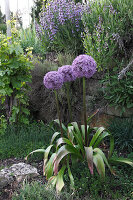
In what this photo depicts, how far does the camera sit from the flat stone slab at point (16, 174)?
8.16 feet

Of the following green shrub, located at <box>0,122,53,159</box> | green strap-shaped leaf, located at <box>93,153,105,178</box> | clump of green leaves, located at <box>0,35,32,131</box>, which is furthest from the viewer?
clump of green leaves, located at <box>0,35,32,131</box>

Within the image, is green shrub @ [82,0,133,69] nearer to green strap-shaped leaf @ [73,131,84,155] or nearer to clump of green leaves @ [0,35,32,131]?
clump of green leaves @ [0,35,32,131]

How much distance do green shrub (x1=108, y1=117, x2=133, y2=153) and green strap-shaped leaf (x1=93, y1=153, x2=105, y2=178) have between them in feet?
3.05

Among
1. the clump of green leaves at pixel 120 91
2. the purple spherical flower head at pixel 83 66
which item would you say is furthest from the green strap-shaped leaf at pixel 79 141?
the clump of green leaves at pixel 120 91

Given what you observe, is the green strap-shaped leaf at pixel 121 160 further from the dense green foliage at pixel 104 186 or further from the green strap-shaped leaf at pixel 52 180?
the green strap-shaped leaf at pixel 52 180

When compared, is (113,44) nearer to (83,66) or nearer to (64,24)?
(64,24)

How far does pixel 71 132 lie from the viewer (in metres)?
2.72

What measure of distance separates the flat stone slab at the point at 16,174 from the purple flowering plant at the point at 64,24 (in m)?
2.63

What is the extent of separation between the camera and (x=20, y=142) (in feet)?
11.9

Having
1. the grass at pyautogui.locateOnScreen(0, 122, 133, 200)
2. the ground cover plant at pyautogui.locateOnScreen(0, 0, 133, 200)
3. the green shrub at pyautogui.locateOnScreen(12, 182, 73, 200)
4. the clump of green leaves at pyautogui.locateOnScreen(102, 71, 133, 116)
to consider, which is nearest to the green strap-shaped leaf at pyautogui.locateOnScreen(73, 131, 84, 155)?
the ground cover plant at pyautogui.locateOnScreen(0, 0, 133, 200)

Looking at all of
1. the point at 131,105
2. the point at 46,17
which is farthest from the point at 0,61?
the point at 131,105

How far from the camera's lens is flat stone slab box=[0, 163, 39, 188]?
8.16 feet

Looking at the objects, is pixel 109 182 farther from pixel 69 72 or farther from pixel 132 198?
pixel 69 72

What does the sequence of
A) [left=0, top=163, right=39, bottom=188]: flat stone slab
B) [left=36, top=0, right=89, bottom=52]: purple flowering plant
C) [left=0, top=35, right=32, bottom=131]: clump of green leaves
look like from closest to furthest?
[left=0, top=163, right=39, bottom=188]: flat stone slab → [left=0, top=35, right=32, bottom=131]: clump of green leaves → [left=36, top=0, right=89, bottom=52]: purple flowering plant
